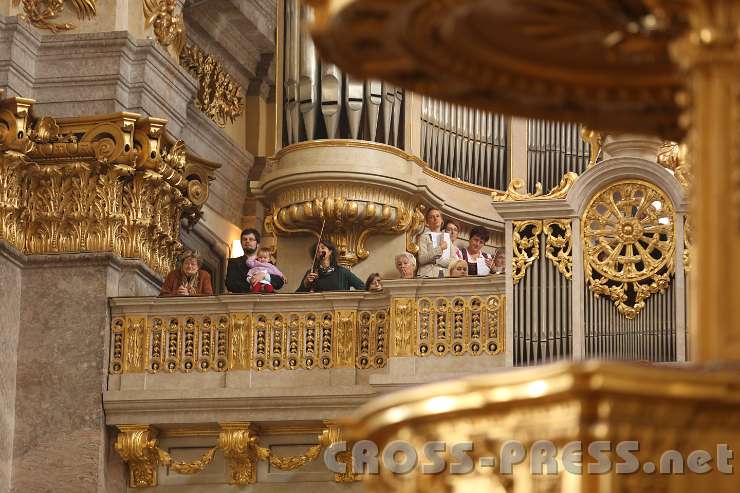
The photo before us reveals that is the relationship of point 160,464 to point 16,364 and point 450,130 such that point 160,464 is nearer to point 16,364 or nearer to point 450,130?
point 16,364

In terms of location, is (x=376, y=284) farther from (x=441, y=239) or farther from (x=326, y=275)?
(x=441, y=239)

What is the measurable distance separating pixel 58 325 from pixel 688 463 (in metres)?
16.1

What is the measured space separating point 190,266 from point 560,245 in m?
3.93

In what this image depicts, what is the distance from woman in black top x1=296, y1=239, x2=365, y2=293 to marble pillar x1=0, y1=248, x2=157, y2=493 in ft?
5.82

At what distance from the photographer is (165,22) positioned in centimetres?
2217

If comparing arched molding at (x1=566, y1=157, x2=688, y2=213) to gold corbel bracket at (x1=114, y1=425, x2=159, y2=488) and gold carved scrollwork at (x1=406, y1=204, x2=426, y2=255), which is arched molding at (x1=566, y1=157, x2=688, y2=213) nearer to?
gold carved scrollwork at (x1=406, y1=204, x2=426, y2=255)

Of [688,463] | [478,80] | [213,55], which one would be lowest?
[688,463]

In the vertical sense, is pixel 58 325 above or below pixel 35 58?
below

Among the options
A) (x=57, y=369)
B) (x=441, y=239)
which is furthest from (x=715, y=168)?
(x=441, y=239)

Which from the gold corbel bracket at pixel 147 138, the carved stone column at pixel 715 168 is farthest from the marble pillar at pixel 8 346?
the carved stone column at pixel 715 168

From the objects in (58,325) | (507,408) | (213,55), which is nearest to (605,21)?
(507,408)

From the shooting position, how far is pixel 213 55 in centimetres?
2602

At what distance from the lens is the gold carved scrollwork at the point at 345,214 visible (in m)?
23.2

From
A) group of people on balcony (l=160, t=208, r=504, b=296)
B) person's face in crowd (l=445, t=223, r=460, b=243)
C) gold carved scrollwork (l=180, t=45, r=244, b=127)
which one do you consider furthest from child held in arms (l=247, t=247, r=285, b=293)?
gold carved scrollwork (l=180, t=45, r=244, b=127)
